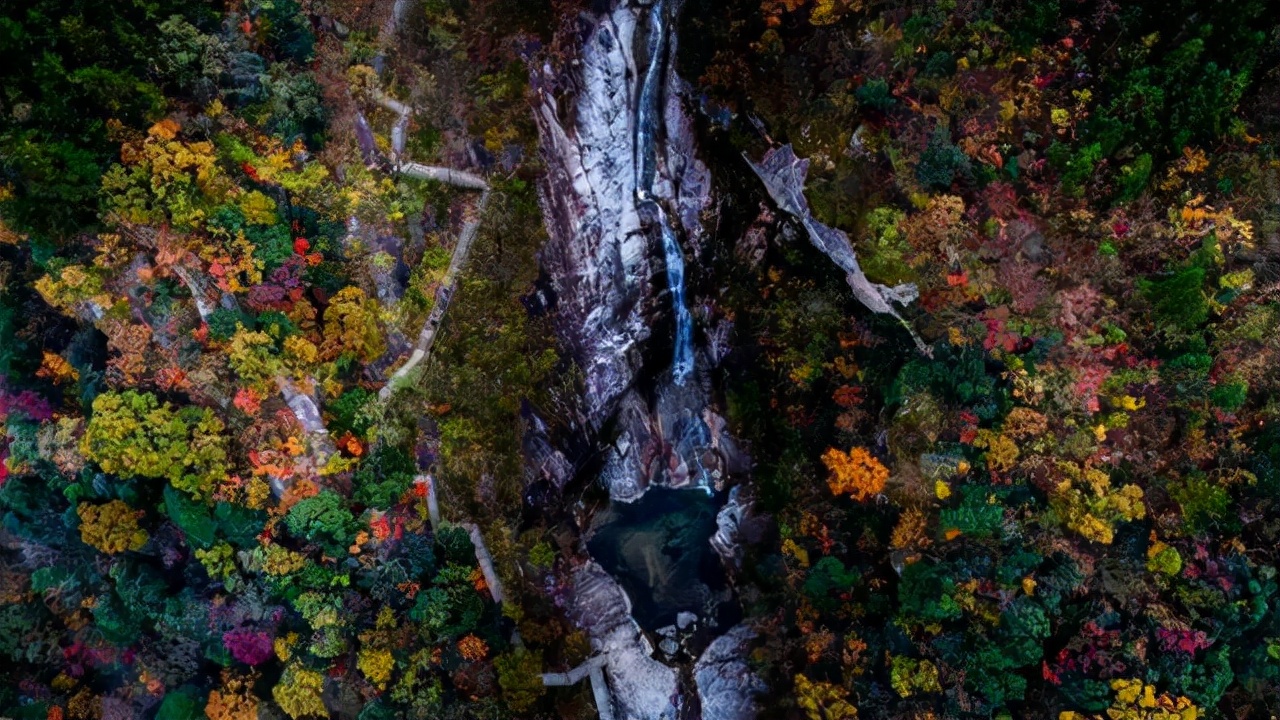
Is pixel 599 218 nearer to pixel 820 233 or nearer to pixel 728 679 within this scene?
pixel 820 233

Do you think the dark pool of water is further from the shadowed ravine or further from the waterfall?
the waterfall

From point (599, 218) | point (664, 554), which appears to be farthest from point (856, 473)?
point (599, 218)

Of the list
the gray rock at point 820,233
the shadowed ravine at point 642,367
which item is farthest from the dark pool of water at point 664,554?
the gray rock at point 820,233

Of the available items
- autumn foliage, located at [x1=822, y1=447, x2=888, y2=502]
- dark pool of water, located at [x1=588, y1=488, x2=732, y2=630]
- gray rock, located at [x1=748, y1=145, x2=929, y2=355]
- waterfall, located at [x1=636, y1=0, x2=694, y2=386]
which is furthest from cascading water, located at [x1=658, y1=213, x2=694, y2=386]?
autumn foliage, located at [x1=822, y1=447, x2=888, y2=502]

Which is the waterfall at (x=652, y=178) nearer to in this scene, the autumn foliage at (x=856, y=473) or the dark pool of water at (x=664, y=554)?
the dark pool of water at (x=664, y=554)

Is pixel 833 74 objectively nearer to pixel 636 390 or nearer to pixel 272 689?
pixel 636 390

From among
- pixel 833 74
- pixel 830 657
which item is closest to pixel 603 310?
pixel 833 74
